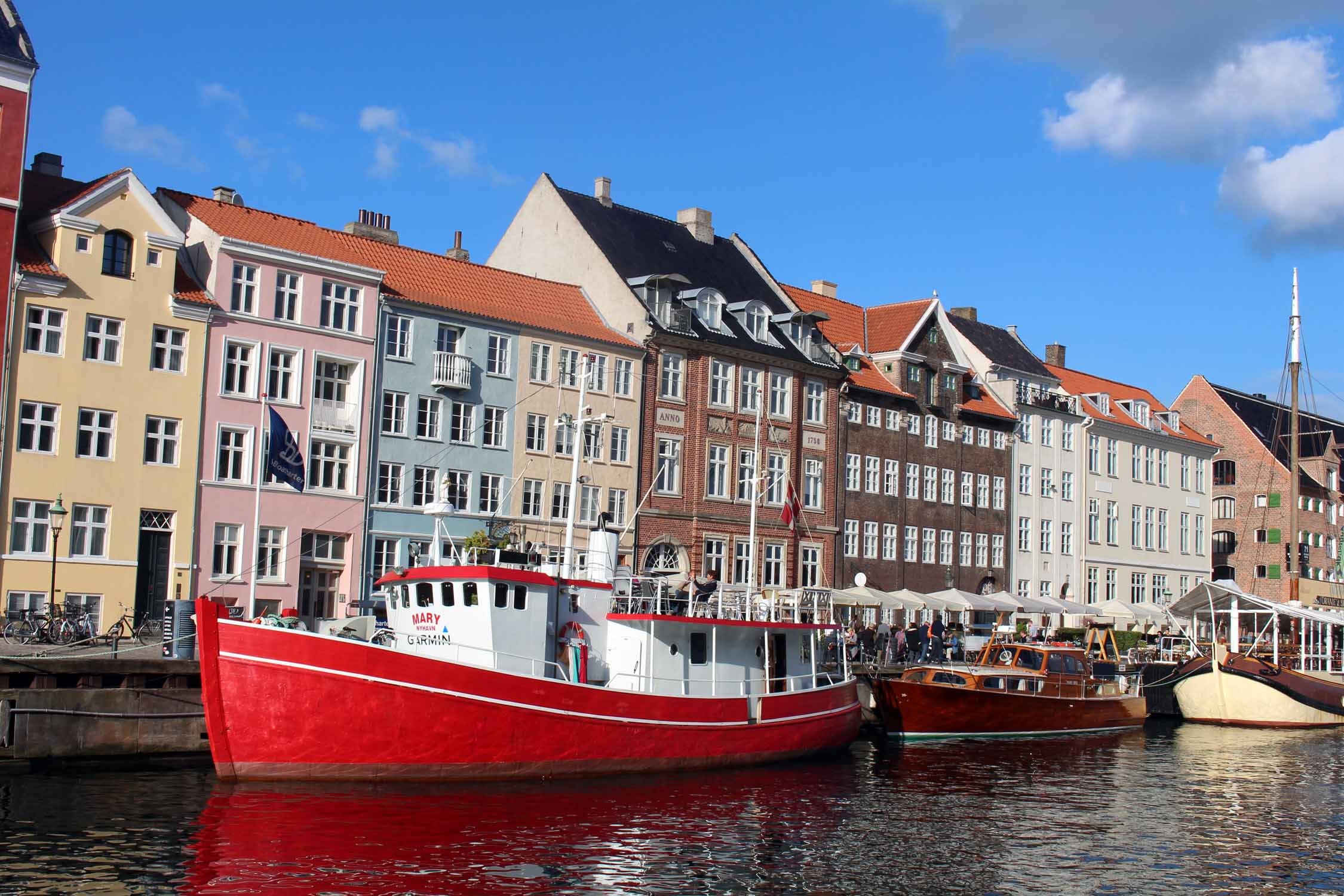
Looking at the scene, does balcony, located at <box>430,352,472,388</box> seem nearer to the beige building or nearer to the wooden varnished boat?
the beige building

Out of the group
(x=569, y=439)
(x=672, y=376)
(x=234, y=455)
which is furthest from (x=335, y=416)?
(x=672, y=376)

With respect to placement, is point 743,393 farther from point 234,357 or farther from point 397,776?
point 397,776

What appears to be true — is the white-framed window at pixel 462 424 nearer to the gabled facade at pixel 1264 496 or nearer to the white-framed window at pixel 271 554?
the white-framed window at pixel 271 554

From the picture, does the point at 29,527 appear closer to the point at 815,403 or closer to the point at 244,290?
the point at 244,290

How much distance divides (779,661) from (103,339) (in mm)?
19942

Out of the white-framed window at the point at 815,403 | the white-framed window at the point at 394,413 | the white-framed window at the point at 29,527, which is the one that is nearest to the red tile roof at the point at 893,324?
the white-framed window at the point at 815,403

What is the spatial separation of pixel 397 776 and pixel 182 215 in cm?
2274

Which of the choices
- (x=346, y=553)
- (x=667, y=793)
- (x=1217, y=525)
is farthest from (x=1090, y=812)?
(x=1217, y=525)

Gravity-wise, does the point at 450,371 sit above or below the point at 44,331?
above

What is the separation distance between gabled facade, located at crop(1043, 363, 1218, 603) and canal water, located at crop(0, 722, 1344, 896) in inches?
1567

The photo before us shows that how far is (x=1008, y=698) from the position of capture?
3984cm

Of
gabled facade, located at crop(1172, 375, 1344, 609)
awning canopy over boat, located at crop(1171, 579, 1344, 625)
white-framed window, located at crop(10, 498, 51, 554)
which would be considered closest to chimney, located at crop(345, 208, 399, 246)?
white-framed window, located at crop(10, 498, 51, 554)

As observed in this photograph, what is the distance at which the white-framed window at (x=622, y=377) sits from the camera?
49781 millimetres

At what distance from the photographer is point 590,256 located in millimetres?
53125
